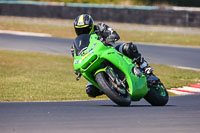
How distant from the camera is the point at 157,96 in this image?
8.77 m

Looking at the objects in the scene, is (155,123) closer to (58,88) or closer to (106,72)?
(106,72)

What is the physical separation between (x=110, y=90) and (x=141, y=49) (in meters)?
14.1

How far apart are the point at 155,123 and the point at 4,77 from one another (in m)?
7.64

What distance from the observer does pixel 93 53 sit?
25.7 feet

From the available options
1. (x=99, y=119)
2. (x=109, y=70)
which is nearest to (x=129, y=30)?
(x=109, y=70)

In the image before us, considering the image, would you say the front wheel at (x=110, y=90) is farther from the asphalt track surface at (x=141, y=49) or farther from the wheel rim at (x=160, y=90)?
the asphalt track surface at (x=141, y=49)

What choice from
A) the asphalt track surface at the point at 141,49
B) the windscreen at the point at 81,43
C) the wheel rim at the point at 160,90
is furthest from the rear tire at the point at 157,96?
the asphalt track surface at the point at 141,49

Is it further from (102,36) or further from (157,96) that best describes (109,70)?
(157,96)


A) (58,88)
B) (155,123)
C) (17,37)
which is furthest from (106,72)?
(17,37)

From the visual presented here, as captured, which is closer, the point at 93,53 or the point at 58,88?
the point at 93,53

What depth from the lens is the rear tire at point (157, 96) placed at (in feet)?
28.7

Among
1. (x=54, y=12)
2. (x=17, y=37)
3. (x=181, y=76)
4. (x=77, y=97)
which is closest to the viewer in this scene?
(x=77, y=97)

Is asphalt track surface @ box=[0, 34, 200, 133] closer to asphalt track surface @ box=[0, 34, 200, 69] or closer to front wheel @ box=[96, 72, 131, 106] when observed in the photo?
front wheel @ box=[96, 72, 131, 106]

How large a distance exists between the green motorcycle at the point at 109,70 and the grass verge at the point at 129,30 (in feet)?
53.3
